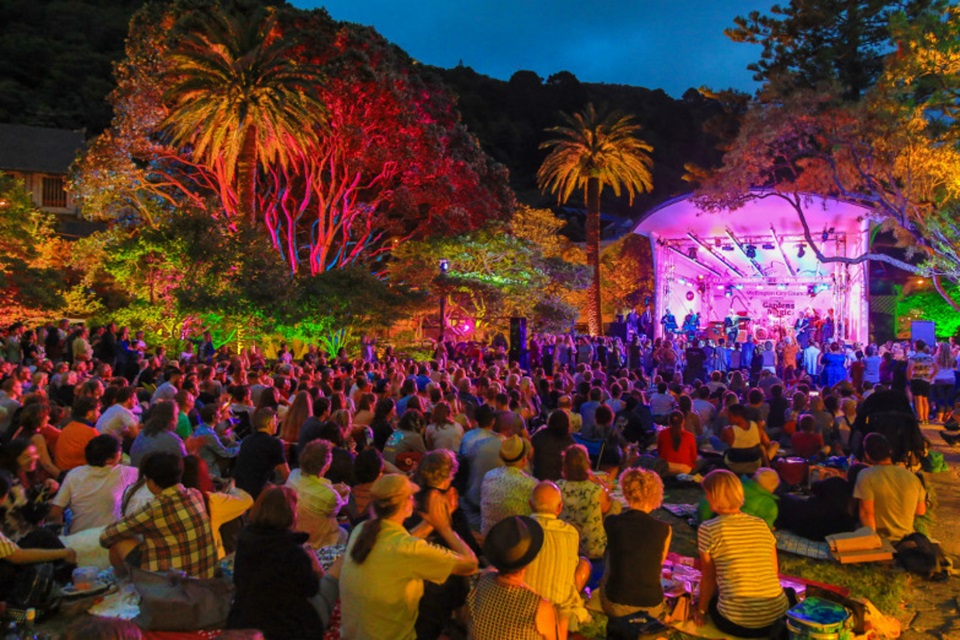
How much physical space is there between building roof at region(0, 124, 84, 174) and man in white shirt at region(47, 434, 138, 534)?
3636cm

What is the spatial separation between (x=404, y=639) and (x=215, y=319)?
16808mm

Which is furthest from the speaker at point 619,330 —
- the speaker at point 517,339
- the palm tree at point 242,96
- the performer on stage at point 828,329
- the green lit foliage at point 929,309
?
the green lit foliage at point 929,309

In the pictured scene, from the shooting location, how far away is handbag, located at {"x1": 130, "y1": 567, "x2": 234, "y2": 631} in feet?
13.9

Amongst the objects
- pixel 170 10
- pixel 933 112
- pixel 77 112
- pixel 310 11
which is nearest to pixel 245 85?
pixel 170 10

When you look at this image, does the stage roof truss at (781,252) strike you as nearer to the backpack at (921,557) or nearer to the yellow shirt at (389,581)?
the backpack at (921,557)

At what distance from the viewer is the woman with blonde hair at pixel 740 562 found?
173 inches

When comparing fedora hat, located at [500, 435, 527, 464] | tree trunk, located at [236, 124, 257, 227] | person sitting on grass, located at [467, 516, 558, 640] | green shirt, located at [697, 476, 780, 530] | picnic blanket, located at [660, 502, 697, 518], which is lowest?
picnic blanket, located at [660, 502, 697, 518]

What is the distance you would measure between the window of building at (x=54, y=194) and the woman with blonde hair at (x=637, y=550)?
4084cm

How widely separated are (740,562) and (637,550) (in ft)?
1.99

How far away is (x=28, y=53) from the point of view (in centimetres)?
4088

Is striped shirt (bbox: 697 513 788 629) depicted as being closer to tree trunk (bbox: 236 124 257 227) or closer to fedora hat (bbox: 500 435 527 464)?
fedora hat (bbox: 500 435 527 464)

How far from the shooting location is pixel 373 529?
3682 millimetres

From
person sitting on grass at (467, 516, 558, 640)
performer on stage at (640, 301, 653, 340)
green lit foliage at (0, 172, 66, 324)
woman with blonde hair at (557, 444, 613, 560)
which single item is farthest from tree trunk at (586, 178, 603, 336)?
person sitting on grass at (467, 516, 558, 640)

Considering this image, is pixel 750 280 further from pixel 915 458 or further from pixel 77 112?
pixel 77 112
